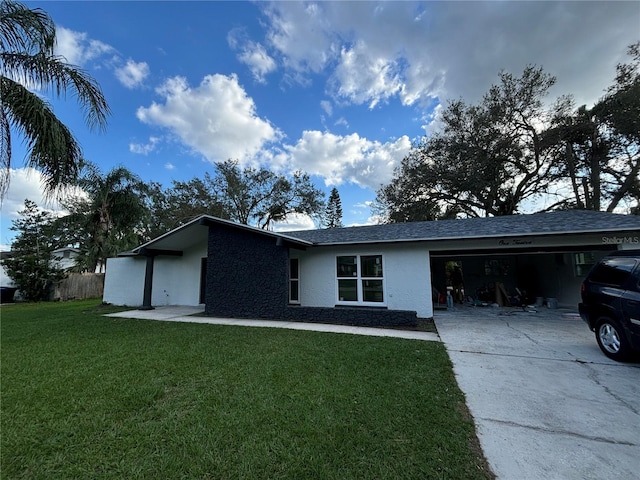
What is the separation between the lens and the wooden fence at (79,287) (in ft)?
55.9

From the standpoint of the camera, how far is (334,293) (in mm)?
10008

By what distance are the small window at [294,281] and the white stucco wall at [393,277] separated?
0.40 meters

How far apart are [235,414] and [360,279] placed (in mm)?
7119

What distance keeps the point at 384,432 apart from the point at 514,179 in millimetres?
22258

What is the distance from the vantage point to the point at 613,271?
5059mm

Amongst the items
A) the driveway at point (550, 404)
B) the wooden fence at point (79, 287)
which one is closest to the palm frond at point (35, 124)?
the driveway at point (550, 404)

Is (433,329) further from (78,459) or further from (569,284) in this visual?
(569,284)

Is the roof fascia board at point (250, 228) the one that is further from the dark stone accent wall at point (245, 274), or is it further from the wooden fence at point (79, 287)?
the wooden fence at point (79, 287)

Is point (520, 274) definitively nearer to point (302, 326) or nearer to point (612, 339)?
point (612, 339)

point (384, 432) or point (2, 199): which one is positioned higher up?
point (2, 199)

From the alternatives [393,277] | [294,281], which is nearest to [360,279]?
[393,277]

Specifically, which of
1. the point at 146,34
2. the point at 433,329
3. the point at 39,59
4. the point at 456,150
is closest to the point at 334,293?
the point at 433,329

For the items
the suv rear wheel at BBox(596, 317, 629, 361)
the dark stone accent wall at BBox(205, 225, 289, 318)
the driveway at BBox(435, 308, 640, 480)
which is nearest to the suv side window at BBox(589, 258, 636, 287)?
the suv rear wheel at BBox(596, 317, 629, 361)

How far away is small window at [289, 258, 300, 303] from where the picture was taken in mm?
10750
